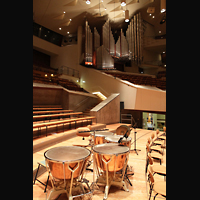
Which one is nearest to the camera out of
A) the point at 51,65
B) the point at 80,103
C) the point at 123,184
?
the point at 123,184

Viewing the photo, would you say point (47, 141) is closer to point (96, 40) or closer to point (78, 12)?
point (96, 40)

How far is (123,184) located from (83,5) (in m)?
11.5

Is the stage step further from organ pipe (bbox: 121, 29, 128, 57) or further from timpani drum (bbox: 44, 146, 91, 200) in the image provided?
organ pipe (bbox: 121, 29, 128, 57)

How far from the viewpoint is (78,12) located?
11438mm

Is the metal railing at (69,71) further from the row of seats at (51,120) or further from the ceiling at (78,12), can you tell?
the row of seats at (51,120)

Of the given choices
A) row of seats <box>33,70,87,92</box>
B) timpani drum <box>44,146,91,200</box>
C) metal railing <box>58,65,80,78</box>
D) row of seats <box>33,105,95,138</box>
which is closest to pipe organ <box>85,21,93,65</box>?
metal railing <box>58,65,80,78</box>

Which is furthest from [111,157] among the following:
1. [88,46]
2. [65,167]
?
[88,46]

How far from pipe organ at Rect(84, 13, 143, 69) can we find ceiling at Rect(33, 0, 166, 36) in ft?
2.32

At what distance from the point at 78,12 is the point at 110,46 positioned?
3.47 metres

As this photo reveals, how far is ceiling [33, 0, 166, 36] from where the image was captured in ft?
34.4
